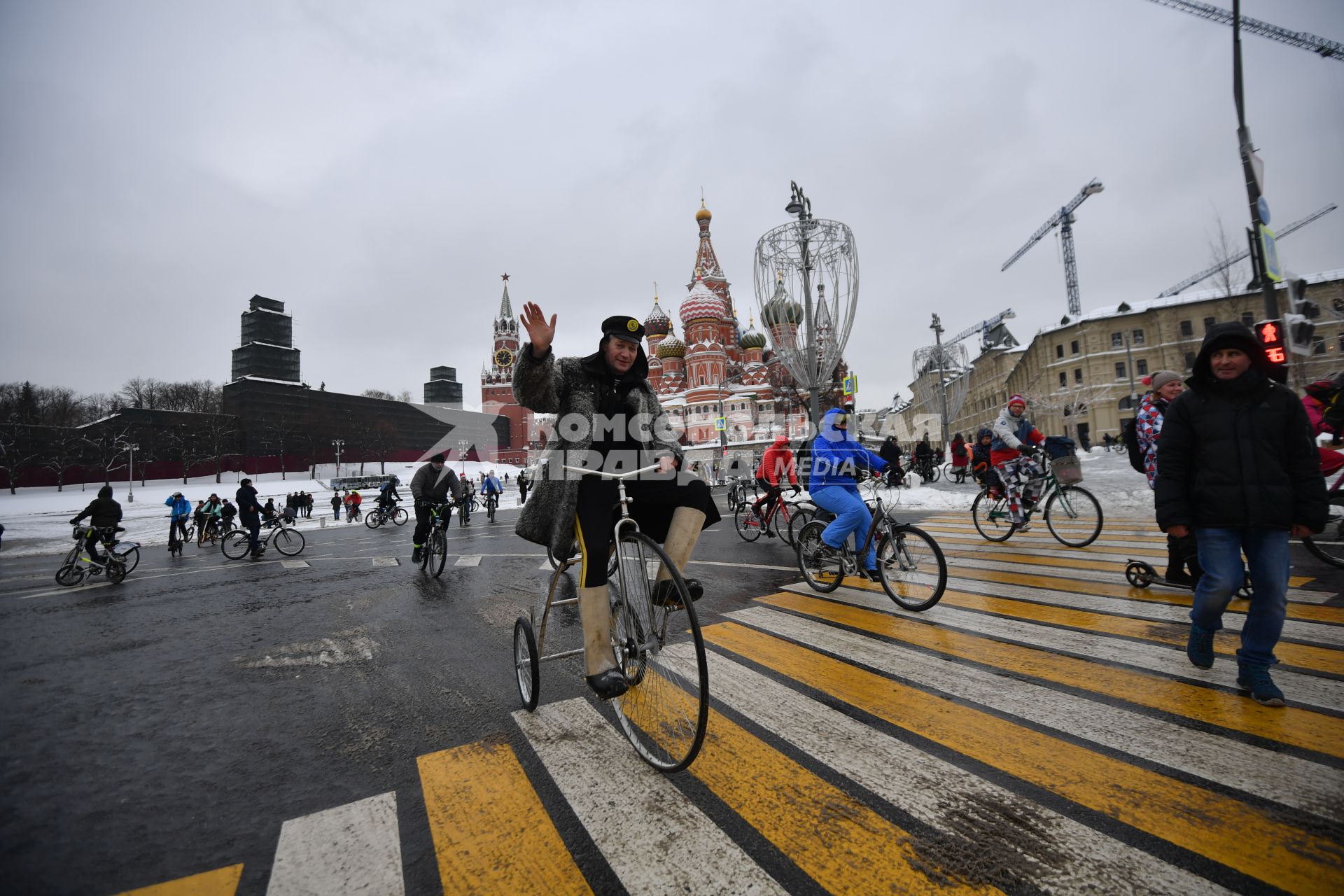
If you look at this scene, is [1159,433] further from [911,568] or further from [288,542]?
[288,542]

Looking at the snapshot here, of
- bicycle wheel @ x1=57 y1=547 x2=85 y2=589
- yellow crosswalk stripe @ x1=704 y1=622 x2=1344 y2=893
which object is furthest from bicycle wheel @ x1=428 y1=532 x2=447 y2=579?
bicycle wheel @ x1=57 y1=547 x2=85 y2=589

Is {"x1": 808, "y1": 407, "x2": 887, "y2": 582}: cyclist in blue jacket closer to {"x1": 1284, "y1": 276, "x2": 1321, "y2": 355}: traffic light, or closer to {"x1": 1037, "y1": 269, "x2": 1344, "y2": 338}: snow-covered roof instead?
{"x1": 1284, "y1": 276, "x2": 1321, "y2": 355}: traffic light

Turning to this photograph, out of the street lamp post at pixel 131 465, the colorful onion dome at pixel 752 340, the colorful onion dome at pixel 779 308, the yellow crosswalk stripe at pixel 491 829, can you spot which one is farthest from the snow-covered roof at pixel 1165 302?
the street lamp post at pixel 131 465

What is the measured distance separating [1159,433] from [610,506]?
14.0 feet

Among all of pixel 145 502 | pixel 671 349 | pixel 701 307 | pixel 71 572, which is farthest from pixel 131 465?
pixel 701 307

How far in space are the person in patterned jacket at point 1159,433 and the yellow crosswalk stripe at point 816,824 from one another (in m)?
3.37

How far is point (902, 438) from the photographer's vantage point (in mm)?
83500

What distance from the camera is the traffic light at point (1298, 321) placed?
8423mm

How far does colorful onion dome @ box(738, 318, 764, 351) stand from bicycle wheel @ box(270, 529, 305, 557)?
68.7m

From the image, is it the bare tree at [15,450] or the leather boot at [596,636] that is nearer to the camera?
the leather boot at [596,636]

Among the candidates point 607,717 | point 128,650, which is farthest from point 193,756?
point 128,650

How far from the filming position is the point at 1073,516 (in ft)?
23.8

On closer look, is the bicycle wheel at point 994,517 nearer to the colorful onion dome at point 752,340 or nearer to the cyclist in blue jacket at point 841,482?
the cyclist in blue jacket at point 841,482

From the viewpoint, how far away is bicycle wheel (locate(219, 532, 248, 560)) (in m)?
14.2
